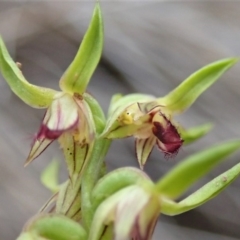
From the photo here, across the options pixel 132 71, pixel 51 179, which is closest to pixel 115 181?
pixel 51 179

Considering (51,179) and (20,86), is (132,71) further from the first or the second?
(20,86)

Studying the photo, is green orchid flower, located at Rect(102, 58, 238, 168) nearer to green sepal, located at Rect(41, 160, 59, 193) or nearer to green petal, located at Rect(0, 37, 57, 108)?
green petal, located at Rect(0, 37, 57, 108)

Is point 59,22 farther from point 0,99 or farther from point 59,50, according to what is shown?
point 0,99

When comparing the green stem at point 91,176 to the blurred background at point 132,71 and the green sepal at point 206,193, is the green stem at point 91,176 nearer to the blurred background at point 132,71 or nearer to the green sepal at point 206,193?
the green sepal at point 206,193

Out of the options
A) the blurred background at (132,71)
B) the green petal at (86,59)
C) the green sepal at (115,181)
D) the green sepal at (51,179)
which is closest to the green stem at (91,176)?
the green sepal at (115,181)

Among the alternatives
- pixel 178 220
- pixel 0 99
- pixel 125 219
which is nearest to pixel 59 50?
pixel 0 99
